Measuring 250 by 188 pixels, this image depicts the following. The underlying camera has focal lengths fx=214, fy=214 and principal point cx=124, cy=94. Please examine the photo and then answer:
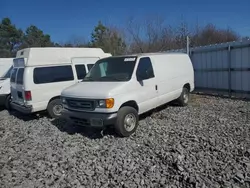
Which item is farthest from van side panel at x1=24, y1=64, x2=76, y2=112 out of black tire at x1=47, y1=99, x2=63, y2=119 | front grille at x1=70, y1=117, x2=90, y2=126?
front grille at x1=70, y1=117, x2=90, y2=126

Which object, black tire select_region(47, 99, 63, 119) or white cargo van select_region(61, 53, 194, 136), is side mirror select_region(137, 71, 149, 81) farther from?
black tire select_region(47, 99, 63, 119)

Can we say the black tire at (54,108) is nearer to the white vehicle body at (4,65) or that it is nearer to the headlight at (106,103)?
the headlight at (106,103)

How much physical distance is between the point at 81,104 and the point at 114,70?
1.34m

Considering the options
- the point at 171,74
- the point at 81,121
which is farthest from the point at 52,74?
the point at 171,74

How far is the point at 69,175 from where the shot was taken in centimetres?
373

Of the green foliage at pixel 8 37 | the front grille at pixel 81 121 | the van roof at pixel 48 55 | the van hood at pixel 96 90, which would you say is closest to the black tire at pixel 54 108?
the van roof at pixel 48 55

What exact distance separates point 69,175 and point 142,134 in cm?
219

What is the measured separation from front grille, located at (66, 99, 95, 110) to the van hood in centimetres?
13

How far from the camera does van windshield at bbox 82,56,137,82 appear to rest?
5.59 m

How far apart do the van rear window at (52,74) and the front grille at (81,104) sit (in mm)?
2091

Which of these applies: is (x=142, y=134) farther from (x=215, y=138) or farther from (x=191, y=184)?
(x=191, y=184)

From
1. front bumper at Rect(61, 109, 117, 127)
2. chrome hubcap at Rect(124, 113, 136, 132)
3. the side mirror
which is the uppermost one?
the side mirror

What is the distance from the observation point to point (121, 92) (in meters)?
5.09

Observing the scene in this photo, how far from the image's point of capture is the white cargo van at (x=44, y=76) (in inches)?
272
